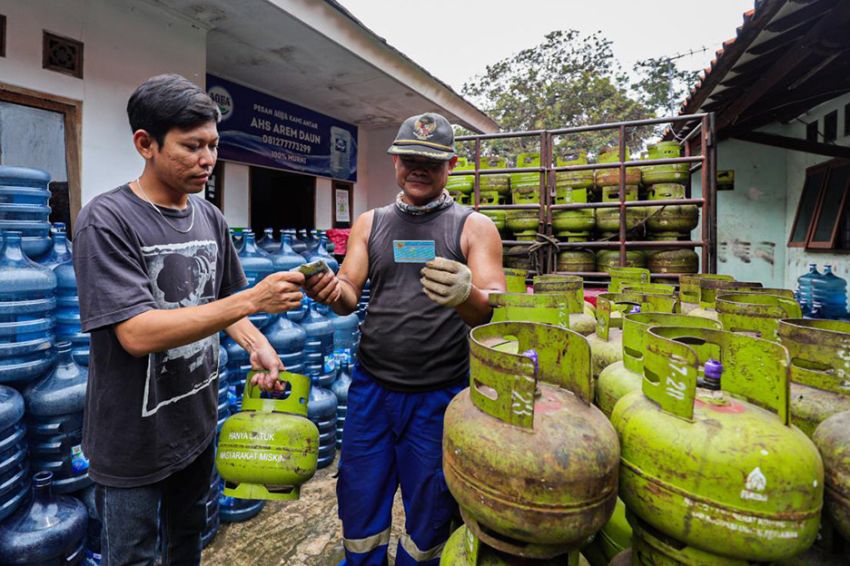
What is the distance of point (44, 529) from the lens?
214 cm

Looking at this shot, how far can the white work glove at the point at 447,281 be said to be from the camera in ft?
5.70

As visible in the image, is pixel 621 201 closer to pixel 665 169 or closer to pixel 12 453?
pixel 665 169

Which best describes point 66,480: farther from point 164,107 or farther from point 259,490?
point 164,107

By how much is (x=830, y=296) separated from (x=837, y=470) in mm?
7603

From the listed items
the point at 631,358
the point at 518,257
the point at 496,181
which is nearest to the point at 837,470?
the point at 631,358

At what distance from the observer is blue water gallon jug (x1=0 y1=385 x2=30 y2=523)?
2.16 metres

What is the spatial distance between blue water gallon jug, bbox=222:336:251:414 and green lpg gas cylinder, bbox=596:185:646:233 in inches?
172

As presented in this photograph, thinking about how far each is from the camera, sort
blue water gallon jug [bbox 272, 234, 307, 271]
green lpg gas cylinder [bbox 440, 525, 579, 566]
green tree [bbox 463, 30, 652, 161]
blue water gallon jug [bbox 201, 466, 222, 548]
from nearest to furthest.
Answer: green lpg gas cylinder [bbox 440, 525, 579, 566] → blue water gallon jug [bbox 201, 466, 222, 548] → blue water gallon jug [bbox 272, 234, 307, 271] → green tree [bbox 463, 30, 652, 161]

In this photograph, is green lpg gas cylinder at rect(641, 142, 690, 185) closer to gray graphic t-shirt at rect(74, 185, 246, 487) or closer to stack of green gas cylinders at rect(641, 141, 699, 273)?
stack of green gas cylinders at rect(641, 141, 699, 273)

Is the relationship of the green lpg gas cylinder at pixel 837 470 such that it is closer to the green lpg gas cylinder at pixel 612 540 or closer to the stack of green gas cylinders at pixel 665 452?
the stack of green gas cylinders at pixel 665 452

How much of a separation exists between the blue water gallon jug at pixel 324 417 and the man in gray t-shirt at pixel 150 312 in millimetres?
1909

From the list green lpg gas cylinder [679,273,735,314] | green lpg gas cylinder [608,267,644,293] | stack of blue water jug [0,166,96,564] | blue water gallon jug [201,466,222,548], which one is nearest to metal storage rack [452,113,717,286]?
green lpg gas cylinder [608,267,644,293]

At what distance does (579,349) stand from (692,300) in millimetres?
1911

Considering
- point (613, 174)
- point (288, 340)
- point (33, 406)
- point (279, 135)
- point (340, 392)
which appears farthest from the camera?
point (279, 135)
